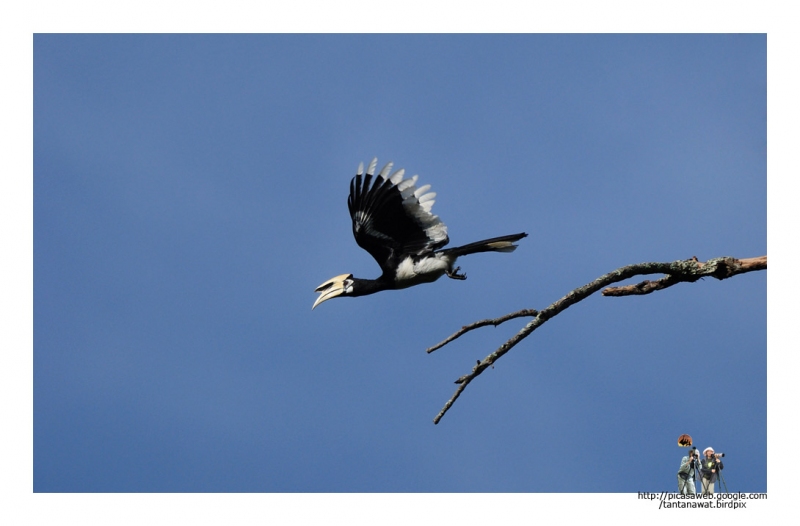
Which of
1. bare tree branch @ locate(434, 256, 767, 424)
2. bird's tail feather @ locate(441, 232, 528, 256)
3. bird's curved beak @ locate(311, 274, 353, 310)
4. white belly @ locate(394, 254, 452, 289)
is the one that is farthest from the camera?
bird's curved beak @ locate(311, 274, 353, 310)

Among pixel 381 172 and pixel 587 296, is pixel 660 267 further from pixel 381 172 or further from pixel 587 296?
pixel 381 172

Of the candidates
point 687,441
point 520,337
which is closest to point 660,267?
point 520,337

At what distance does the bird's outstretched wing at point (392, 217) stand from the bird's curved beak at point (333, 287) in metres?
0.49

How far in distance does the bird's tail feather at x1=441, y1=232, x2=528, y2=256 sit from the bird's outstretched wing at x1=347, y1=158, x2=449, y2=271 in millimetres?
243

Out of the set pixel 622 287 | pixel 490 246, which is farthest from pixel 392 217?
pixel 622 287

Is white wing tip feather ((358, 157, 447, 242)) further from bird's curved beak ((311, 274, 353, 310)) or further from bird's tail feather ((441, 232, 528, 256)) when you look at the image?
bird's curved beak ((311, 274, 353, 310))

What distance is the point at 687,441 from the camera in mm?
9102

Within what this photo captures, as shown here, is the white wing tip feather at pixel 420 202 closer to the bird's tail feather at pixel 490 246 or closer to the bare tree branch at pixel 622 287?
the bird's tail feather at pixel 490 246

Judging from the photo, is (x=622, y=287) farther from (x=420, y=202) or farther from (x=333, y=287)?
(x=333, y=287)

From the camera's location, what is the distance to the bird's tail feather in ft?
28.3

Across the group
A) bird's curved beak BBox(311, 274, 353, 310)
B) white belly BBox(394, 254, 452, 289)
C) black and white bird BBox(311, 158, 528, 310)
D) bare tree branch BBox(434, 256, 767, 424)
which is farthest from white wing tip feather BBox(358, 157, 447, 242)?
bare tree branch BBox(434, 256, 767, 424)

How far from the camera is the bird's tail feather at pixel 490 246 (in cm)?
864
